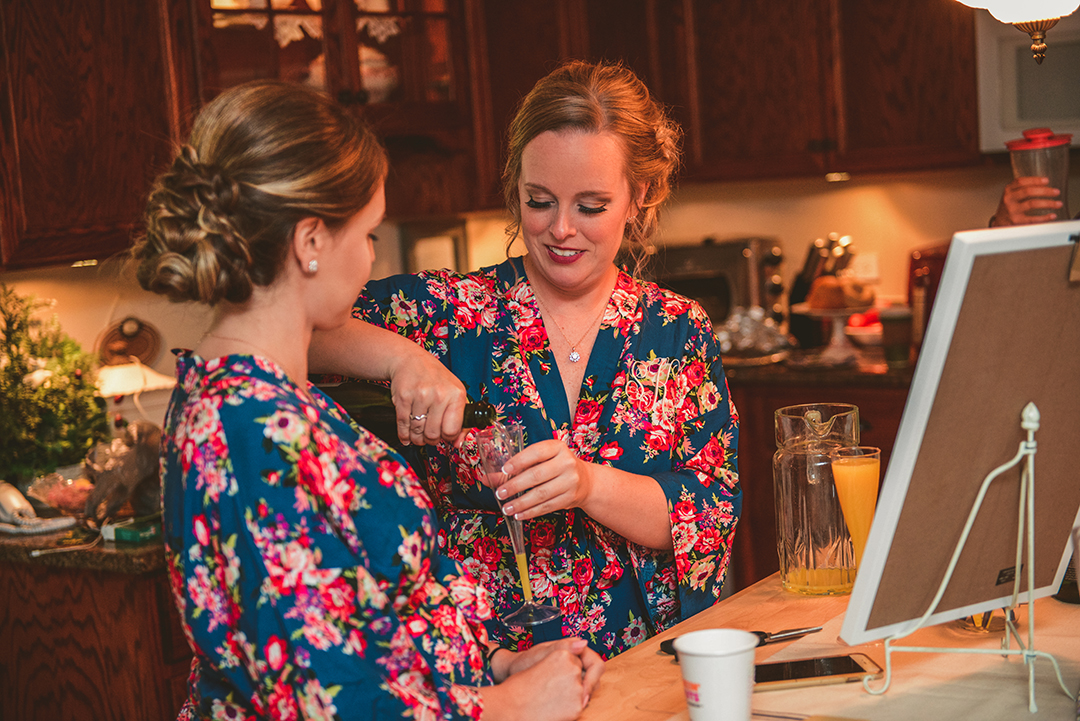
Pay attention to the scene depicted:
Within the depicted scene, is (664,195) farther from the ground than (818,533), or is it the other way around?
(664,195)

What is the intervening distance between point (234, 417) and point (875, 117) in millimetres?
3195

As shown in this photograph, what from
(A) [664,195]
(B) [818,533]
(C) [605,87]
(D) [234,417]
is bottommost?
(B) [818,533]

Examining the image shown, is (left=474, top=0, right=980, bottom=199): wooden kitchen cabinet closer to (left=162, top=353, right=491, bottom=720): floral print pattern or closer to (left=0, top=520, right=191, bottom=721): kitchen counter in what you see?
(left=0, top=520, right=191, bottom=721): kitchen counter

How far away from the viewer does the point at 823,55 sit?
376cm

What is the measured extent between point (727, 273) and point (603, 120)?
2385 millimetres

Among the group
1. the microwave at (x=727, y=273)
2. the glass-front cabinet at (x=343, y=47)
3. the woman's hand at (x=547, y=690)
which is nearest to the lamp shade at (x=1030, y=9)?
the woman's hand at (x=547, y=690)

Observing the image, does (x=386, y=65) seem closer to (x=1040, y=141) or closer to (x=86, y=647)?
(x=86, y=647)

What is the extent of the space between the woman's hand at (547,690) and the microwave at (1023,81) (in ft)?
9.30

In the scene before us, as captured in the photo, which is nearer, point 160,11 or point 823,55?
point 160,11

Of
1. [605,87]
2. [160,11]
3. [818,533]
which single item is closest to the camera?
[818,533]

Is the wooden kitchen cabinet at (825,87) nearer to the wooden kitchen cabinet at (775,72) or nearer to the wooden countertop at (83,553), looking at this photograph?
the wooden kitchen cabinet at (775,72)

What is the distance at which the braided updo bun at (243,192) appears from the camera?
1074mm

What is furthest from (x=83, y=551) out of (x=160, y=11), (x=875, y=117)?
(x=875, y=117)

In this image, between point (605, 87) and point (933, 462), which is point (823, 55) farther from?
point (933, 462)
